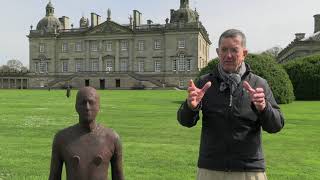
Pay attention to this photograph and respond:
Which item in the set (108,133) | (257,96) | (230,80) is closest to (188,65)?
(230,80)

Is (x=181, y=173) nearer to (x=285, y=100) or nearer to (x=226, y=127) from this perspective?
(x=226, y=127)

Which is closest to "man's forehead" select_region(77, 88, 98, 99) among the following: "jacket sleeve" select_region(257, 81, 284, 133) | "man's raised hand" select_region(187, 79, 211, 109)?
"man's raised hand" select_region(187, 79, 211, 109)

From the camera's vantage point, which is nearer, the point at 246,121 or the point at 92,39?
the point at 246,121

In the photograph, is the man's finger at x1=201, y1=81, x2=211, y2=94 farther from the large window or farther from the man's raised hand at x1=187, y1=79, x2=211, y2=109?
the large window

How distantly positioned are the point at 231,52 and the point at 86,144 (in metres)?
1.44

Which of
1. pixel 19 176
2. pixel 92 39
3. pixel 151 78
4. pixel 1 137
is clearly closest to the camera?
pixel 19 176

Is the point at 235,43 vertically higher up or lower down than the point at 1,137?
higher up

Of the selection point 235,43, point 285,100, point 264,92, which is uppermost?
point 235,43

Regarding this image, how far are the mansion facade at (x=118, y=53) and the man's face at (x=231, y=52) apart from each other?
6985 cm

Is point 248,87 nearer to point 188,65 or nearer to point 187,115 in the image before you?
point 187,115

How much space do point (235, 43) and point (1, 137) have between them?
33.8ft

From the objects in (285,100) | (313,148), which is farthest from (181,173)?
(285,100)

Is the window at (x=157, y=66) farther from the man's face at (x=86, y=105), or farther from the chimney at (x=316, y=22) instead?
the man's face at (x=86, y=105)

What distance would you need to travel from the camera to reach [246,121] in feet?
13.0
